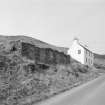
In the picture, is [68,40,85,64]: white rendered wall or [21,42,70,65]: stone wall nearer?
[21,42,70,65]: stone wall

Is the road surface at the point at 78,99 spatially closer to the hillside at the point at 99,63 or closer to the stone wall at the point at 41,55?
the stone wall at the point at 41,55

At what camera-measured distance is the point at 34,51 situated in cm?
1706

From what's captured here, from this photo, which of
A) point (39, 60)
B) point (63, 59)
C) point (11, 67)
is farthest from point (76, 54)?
point (11, 67)

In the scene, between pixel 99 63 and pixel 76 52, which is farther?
pixel 99 63

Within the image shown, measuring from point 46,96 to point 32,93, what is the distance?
89cm

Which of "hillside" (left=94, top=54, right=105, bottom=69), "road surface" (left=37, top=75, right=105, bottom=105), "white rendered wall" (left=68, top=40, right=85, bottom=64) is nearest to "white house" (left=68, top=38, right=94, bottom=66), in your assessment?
"white rendered wall" (left=68, top=40, right=85, bottom=64)

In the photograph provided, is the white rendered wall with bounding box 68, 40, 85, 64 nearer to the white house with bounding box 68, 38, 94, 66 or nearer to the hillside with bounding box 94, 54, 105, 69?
the white house with bounding box 68, 38, 94, 66

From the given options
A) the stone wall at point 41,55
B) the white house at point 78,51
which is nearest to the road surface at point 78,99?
the stone wall at point 41,55

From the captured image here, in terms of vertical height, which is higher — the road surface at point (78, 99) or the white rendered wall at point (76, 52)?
the white rendered wall at point (76, 52)

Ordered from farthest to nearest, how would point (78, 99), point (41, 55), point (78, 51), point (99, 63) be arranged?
1. point (99, 63)
2. point (78, 51)
3. point (41, 55)
4. point (78, 99)

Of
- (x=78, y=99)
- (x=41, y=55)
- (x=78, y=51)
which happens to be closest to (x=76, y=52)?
(x=78, y=51)

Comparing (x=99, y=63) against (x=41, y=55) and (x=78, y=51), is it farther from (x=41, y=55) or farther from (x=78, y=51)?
(x=41, y=55)

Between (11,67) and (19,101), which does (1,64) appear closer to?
(11,67)

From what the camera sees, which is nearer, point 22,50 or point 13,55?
point 13,55
